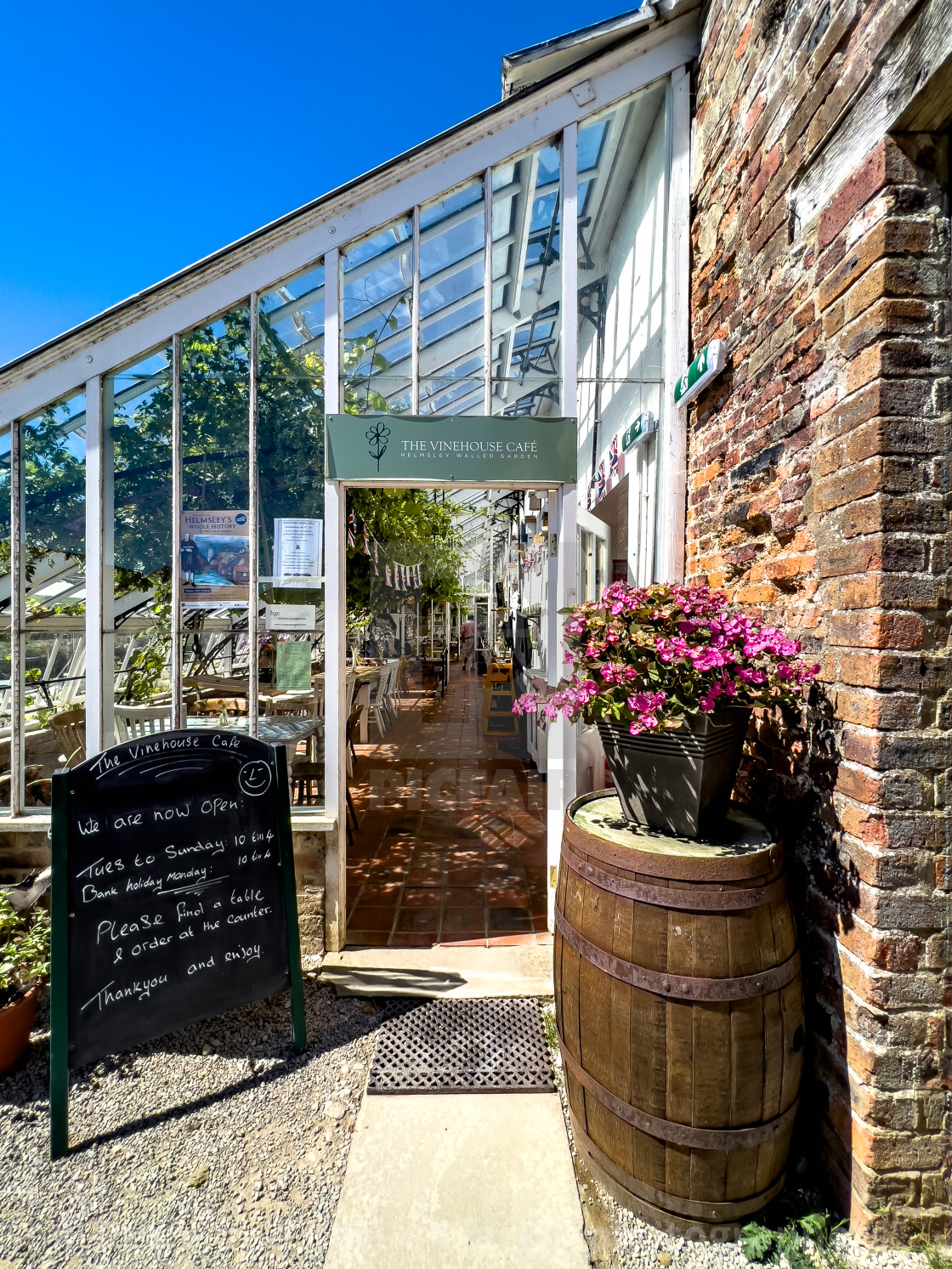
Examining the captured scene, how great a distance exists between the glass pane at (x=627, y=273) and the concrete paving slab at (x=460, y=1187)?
2.29m

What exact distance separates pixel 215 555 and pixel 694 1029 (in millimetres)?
2460

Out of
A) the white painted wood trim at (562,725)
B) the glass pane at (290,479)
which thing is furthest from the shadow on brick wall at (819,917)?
the glass pane at (290,479)

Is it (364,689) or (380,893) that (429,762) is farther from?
(380,893)

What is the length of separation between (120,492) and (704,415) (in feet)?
8.36

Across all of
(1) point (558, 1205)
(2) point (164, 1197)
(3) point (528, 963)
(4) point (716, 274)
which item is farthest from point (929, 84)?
(2) point (164, 1197)

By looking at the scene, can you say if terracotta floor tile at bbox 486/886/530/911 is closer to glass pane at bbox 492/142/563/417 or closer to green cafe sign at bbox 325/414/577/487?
green cafe sign at bbox 325/414/577/487

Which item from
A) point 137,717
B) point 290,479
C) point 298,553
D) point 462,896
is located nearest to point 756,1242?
point 462,896

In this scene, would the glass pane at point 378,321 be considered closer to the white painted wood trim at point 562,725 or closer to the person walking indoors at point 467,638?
the white painted wood trim at point 562,725

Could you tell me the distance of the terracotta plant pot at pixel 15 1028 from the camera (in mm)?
2031

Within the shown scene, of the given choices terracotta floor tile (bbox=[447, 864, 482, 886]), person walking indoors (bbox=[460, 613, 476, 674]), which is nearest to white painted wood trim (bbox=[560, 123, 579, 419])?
terracotta floor tile (bbox=[447, 864, 482, 886])

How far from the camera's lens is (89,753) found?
2604 mm

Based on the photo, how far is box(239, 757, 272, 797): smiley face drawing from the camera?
2.15 meters

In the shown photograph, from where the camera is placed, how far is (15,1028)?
2.06 meters

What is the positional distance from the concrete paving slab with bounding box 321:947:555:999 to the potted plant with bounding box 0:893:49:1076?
3.38 ft
